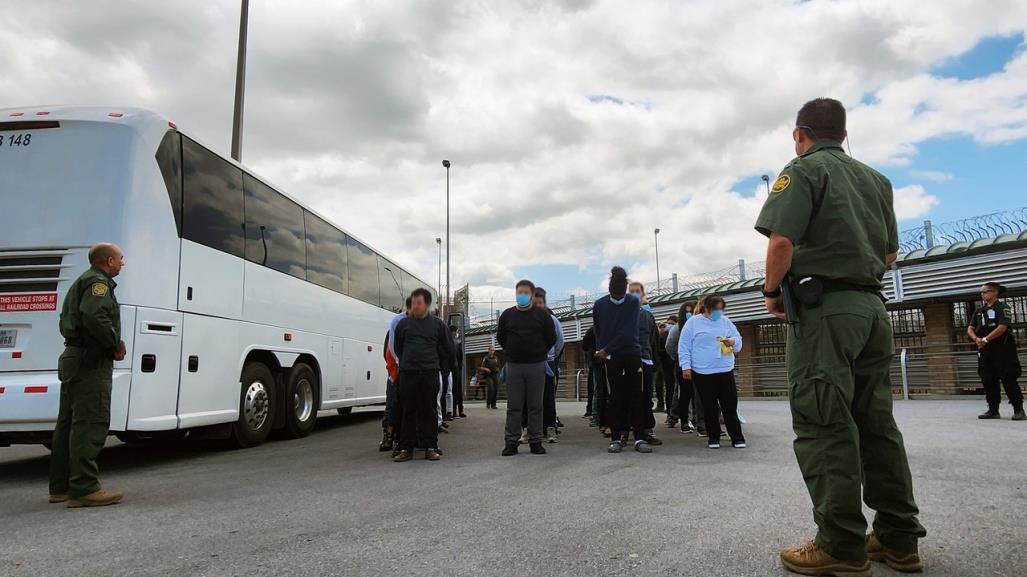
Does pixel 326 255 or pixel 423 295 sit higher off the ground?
pixel 326 255

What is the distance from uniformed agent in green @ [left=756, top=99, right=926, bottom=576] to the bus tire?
714cm

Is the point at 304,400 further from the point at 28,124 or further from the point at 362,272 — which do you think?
the point at 28,124

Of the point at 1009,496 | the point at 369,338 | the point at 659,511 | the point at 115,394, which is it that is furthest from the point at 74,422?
the point at 369,338

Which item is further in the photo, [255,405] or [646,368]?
[646,368]

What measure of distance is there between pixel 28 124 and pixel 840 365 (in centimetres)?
699

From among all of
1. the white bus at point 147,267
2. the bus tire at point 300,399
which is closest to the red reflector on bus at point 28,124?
the white bus at point 147,267

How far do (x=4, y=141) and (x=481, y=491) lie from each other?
548 centimetres

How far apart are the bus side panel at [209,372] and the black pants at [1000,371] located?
9.49 m

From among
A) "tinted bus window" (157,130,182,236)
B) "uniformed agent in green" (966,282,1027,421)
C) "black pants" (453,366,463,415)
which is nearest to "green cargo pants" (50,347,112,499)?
"tinted bus window" (157,130,182,236)

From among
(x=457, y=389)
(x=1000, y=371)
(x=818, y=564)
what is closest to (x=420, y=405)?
(x=818, y=564)

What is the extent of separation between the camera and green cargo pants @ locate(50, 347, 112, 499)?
4.45 m

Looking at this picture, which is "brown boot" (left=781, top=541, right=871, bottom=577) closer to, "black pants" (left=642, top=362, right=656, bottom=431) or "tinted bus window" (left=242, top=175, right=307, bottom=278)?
"black pants" (left=642, top=362, right=656, bottom=431)

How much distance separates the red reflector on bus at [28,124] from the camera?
5992 millimetres

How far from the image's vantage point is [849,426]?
254 cm
